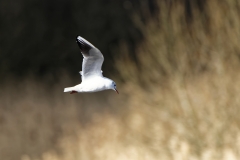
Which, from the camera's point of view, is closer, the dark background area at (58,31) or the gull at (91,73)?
the gull at (91,73)

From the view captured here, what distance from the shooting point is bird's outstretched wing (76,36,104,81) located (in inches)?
125

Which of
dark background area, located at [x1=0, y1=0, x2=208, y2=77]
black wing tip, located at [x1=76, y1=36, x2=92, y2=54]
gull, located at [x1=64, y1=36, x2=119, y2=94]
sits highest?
dark background area, located at [x1=0, y1=0, x2=208, y2=77]

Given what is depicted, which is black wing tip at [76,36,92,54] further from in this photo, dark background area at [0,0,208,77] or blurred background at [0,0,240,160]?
dark background area at [0,0,208,77]

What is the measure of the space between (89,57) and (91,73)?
15 cm

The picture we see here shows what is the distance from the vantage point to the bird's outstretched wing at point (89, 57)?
10.4 ft

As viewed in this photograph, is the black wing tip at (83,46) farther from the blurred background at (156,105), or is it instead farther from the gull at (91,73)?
the blurred background at (156,105)

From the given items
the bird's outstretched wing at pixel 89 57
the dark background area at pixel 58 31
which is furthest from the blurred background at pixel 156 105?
the bird's outstretched wing at pixel 89 57

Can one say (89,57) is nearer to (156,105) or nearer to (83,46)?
(83,46)

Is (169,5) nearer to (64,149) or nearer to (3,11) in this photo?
(64,149)

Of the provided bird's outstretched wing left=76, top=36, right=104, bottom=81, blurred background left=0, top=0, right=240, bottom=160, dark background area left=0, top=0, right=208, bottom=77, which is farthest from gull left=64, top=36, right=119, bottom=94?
dark background area left=0, top=0, right=208, bottom=77

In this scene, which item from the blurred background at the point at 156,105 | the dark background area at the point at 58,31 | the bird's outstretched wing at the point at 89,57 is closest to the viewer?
the bird's outstretched wing at the point at 89,57

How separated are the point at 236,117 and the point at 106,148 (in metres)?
2.11

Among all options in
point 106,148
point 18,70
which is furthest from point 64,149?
point 18,70

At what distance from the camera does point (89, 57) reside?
3250 millimetres
